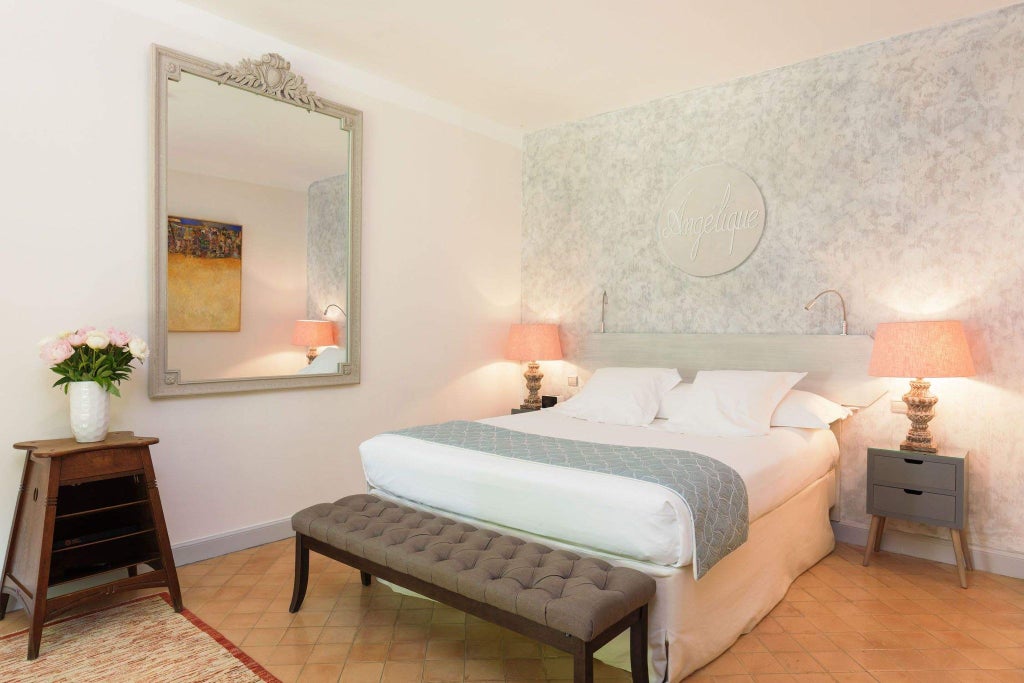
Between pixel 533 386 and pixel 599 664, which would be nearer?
pixel 599 664

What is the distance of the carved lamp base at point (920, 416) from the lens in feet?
10.3

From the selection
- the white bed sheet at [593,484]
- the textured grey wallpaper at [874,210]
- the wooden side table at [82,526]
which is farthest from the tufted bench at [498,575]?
the textured grey wallpaper at [874,210]

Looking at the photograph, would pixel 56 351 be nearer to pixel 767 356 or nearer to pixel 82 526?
pixel 82 526

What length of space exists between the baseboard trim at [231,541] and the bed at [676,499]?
3.13 ft

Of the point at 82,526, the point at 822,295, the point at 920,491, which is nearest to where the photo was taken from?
the point at 82,526

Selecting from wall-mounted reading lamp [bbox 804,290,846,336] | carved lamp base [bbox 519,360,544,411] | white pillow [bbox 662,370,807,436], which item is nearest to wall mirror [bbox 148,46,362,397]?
carved lamp base [bbox 519,360,544,411]

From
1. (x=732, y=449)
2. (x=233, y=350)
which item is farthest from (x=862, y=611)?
(x=233, y=350)

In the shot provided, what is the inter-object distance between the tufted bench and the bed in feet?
0.37

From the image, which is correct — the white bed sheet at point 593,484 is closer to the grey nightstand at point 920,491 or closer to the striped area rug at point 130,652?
the grey nightstand at point 920,491

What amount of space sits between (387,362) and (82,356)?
5.92 feet

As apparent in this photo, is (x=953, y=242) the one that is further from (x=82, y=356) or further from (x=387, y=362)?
(x=82, y=356)

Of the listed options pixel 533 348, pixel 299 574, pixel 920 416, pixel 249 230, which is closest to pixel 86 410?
pixel 299 574

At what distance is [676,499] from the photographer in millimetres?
2061

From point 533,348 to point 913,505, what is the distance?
2.47 m
